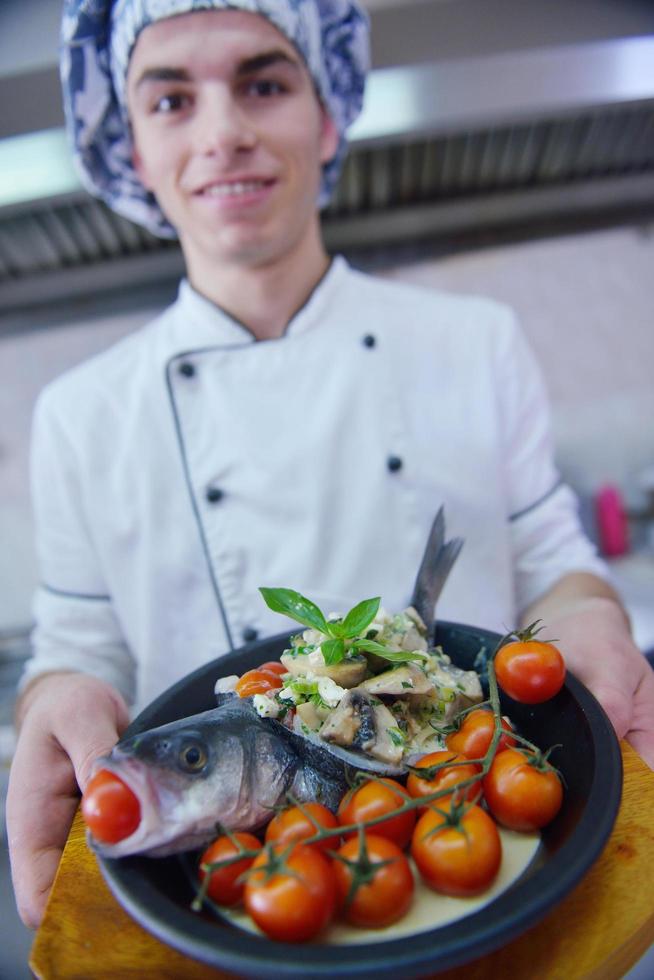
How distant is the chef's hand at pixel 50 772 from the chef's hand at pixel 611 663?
1.74 ft

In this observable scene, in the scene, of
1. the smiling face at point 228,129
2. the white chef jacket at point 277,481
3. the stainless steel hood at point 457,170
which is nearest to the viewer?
the smiling face at point 228,129

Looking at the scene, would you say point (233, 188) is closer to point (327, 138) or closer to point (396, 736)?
point (327, 138)

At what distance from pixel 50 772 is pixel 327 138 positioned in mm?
1130

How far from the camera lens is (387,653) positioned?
0.65m

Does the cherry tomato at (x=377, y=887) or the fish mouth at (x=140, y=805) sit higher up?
the fish mouth at (x=140, y=805)

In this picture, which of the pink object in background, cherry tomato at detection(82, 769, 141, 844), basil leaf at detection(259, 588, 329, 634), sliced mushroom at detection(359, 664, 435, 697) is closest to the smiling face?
basil leaf at detection(259, 588, 329, 634)

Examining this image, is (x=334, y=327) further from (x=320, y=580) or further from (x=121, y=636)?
(x=121, y=636)

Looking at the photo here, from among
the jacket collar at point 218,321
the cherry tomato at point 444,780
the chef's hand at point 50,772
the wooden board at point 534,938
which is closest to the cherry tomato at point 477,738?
the cherry tomato at point 444,780

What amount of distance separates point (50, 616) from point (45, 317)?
1.12 meters

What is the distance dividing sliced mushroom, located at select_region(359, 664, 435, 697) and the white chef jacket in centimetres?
45

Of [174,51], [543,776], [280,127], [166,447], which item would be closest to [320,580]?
[166,447]

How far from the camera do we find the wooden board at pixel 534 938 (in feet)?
1.56

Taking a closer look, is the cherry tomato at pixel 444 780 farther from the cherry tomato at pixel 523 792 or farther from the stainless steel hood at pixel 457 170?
the stainless steel hood at pixel 457 170

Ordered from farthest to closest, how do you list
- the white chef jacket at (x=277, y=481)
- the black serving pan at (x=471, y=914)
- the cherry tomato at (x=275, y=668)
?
the white chef jacket at (x=277, y=481)
the cherry tomato at (x=275, y=668)
the black serving pan at (x=471, y=914)
